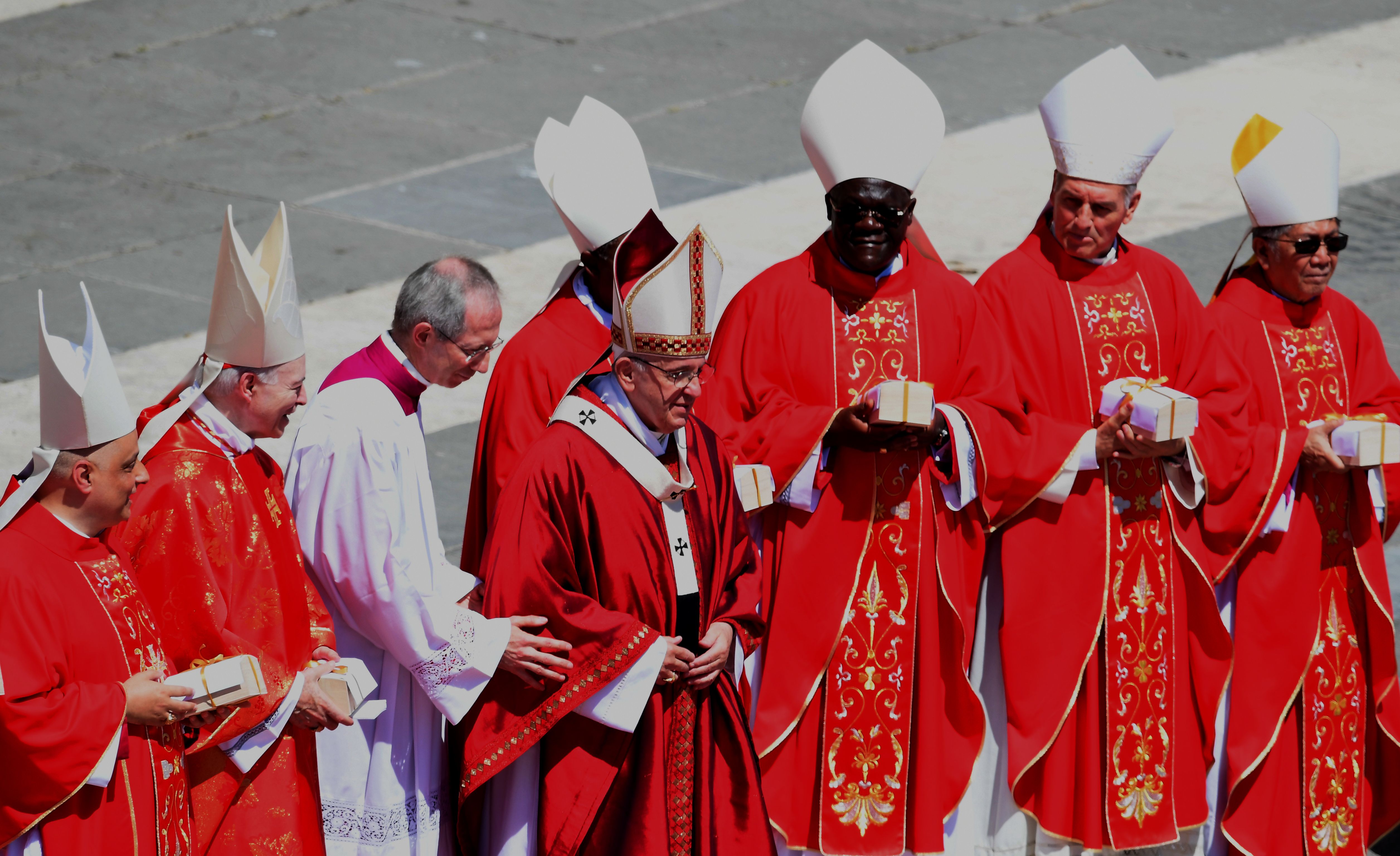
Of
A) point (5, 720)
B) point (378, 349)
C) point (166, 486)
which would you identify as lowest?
point (5, 720)

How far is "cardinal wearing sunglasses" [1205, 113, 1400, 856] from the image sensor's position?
5324 millimetres

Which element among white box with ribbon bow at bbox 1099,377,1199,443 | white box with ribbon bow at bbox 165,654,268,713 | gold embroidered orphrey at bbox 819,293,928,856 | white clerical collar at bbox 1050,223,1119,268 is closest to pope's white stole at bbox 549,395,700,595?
gold embroidered orphrey at bbox 819,293,928,856

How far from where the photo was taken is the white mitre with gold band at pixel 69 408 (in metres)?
3.62

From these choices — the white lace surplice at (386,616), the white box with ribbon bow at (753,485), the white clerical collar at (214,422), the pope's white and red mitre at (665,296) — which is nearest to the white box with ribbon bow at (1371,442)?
the white box with ribbon bow at (753,485)

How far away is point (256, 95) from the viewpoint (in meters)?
12.3

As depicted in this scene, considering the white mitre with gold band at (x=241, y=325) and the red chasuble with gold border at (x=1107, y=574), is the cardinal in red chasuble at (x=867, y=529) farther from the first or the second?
the white mitre with gold band at (x=241, y=325)

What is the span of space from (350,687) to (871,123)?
2.09m

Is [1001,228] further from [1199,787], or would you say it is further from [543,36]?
[1199,787]

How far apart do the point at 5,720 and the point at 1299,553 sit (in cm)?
355

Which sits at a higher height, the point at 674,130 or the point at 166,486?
the point at 674,130

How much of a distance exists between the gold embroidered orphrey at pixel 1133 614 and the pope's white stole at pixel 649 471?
56.1 inches

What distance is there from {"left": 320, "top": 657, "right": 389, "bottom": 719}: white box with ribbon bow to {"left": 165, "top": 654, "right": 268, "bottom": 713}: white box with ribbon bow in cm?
30

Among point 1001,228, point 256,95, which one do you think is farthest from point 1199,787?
point 256,95

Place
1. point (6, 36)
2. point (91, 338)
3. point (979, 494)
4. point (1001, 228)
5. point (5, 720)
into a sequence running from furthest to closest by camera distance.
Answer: point (6, 36) → point (1001, 228) → point (979, 494) → point (91, 338) → point (5, 720)
